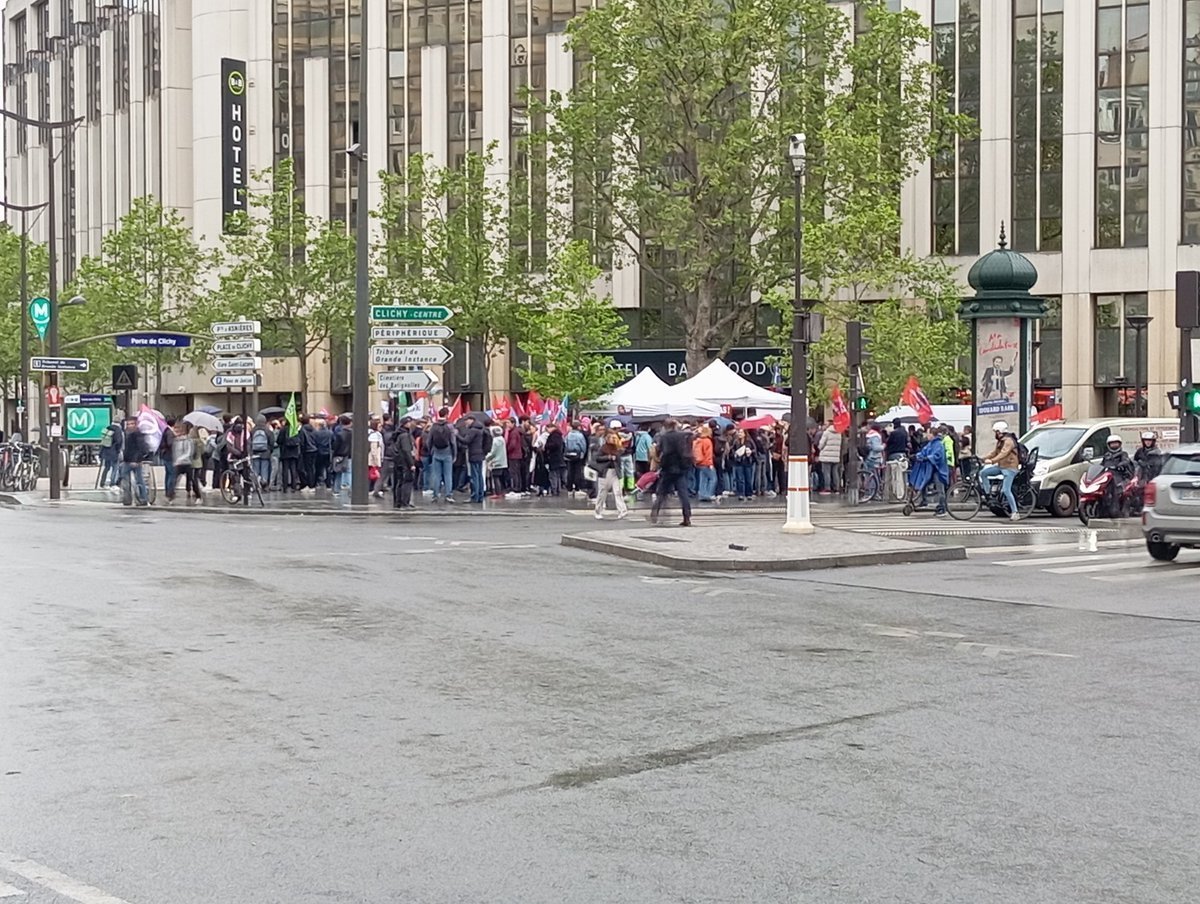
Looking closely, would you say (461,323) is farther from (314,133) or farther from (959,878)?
(959,878)

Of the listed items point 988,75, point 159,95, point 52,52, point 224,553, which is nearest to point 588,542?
point 224,553

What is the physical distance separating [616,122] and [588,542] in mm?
30365

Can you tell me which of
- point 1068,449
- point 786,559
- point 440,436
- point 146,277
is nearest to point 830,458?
point 1068,449

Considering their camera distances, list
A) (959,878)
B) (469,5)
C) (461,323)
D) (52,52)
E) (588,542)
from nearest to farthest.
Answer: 1. (959,878)
2. (588,542)
3. (461,323)
4. (469,5)
5. (52,52)

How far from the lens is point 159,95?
259 feet

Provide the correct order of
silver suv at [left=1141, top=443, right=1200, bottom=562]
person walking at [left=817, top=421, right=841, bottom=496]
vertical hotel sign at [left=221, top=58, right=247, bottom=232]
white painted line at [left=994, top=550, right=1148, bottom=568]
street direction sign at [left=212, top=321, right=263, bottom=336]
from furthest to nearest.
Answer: vertical hotel sign at [left=221, top=58, right=247, bottom=232]
person walking at [left=817, top=421, right=841, bottom=496]
street direction sign at [left=212, top=321, right=263, bottom=336]
white painted line at [left=994, top=550, right=1148, bottom=568]
silver suv at [left=1141, top=443, right=1200, bottom=562]

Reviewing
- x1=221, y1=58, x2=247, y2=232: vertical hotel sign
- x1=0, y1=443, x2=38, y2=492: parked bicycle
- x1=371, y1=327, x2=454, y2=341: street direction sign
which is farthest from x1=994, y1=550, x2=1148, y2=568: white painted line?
x1=221, y1=58, x2=247, y2=232: vertical hotel sign

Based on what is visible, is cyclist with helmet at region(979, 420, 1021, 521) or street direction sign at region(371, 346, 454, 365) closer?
cyclist with helmet at region(979, 420, 1021, 521)

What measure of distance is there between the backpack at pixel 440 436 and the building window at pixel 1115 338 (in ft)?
102

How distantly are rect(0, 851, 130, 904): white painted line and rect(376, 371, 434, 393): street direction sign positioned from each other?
85.3ft

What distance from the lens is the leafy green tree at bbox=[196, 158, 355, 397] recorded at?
59219 millimetres

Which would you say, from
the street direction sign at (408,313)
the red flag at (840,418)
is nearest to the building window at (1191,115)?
the red flag at (840,418)

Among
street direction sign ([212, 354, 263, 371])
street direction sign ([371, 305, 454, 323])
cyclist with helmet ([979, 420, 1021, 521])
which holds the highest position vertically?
street direction sign ([371, 305, 454, 323])

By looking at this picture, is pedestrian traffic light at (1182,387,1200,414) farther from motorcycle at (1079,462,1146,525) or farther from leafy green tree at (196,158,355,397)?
leafy green tree at (196,158,355,397)
